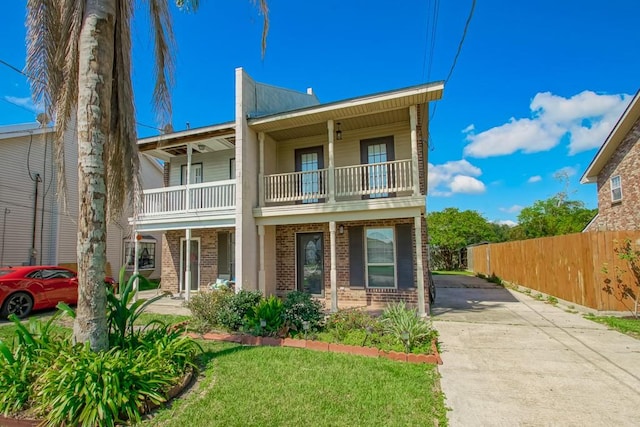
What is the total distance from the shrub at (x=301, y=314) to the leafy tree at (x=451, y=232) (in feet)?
92.6

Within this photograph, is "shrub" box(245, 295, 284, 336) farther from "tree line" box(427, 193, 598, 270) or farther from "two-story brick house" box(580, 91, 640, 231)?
"tree line" box(427, 193, 598, 270)

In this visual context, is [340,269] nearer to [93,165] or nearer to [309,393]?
[309,393]

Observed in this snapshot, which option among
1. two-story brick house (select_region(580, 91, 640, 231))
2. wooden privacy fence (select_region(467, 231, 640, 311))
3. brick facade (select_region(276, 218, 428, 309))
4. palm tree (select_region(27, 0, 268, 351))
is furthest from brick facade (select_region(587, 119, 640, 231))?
palm tree (select_region(27, 0, 268, 351))

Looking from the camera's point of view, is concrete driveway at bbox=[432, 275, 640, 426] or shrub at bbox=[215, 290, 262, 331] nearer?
concrete driveway at bbox=[432, 275, 640, 426]

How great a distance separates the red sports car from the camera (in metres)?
9.01

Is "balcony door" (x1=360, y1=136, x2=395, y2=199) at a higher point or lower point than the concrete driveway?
higher

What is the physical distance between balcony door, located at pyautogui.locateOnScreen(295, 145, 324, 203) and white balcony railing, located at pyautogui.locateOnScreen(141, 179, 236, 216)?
2360 mm

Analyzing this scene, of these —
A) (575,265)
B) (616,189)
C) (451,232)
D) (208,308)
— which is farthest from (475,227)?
(208,308)

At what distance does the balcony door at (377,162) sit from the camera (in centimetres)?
984

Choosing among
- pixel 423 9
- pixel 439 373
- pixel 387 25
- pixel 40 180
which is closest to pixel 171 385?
pixel 439 373

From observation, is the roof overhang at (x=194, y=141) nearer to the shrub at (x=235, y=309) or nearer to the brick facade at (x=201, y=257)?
the brick facade at (x=201, y=257)

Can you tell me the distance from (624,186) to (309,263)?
1316cm

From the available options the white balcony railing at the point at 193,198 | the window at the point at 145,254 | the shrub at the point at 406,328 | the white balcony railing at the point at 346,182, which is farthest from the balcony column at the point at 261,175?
Answer: the window at the point at 145,254

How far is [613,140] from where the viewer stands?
13.7 meters
